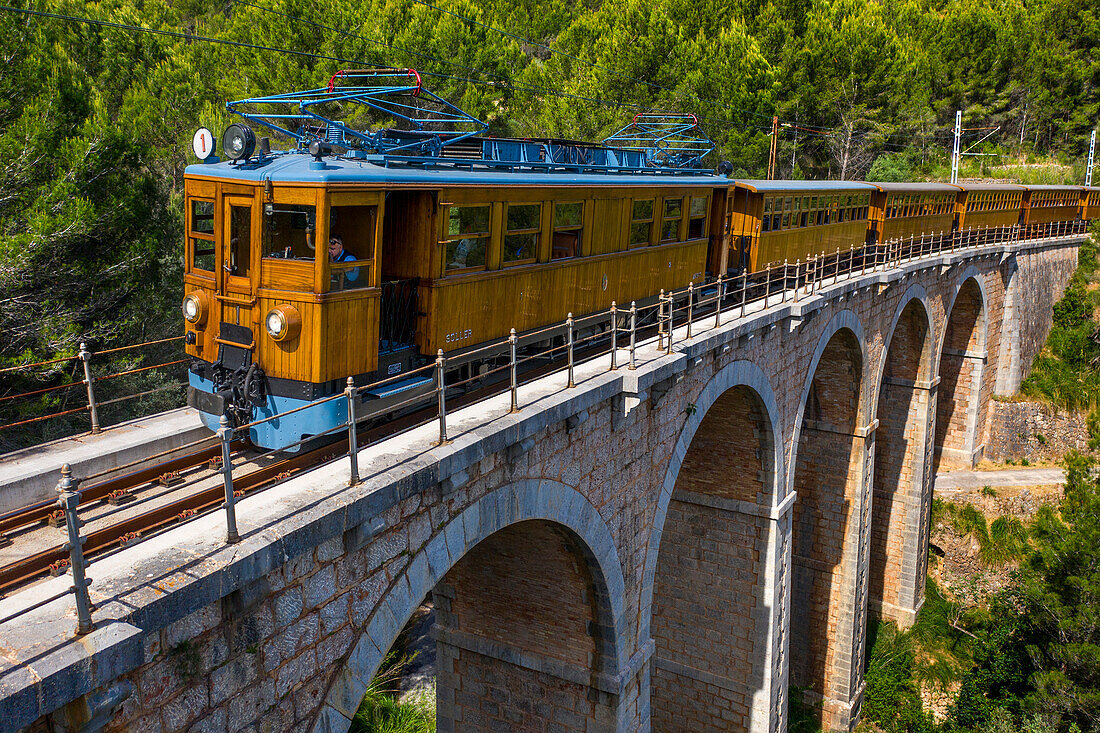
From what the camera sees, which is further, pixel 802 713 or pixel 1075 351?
pixel 1075 351

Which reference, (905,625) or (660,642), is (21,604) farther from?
(905,625)

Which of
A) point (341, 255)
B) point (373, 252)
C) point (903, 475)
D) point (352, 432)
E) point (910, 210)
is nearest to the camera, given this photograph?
point (352, 432)

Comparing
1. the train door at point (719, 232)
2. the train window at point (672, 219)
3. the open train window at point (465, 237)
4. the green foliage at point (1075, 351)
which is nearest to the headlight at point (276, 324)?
the open train window at point (465, 237)

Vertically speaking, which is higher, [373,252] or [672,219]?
[672,219]

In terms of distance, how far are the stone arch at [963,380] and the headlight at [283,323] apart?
2988 centimetres

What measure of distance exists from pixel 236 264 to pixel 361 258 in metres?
1.19

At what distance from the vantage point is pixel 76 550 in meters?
4.18

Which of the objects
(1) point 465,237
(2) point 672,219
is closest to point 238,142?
(1) point 465,237

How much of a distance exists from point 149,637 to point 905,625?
2742 cm

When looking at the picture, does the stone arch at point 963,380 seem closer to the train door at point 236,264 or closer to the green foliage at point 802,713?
the green foliage at point 802,713

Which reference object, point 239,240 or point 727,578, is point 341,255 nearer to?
point 239,240

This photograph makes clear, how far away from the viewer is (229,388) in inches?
308

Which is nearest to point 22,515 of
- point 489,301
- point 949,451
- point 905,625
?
point 489,301

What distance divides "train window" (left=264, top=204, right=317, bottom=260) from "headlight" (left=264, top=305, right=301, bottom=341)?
0.51 m
